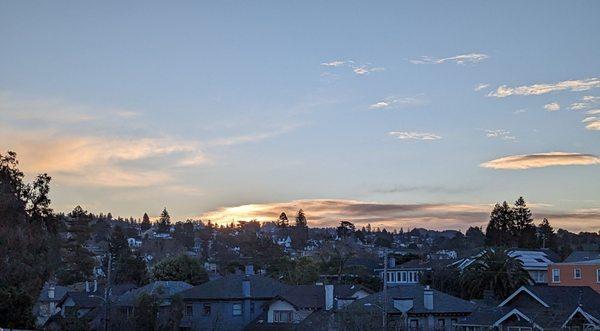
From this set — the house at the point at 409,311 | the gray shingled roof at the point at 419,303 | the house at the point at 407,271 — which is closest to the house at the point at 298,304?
the gray shingled roof at the point at 419,303

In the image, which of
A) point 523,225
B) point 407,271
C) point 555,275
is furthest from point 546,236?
point 555,275

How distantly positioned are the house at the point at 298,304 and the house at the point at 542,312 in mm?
11404

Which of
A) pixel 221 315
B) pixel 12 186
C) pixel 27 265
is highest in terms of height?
pixel 12 186

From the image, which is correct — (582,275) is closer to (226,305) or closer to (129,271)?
(226,305)

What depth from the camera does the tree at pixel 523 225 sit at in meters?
129

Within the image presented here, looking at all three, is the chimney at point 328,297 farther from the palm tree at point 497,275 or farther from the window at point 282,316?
the palm tree at point 497,275

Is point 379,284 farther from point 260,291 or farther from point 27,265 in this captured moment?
point 27,265

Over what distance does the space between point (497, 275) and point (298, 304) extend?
21.6 m

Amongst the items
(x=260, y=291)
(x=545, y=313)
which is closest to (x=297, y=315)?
(x=260, y=291)

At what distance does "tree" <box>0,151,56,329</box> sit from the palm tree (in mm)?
38266

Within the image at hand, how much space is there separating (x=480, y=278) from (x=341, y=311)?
2453 centimetres

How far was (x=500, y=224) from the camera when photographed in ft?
434

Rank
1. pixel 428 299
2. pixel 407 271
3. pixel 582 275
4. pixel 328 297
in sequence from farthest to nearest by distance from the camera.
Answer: pixel 407 271
pixel 582 275
pixel 328 297
pixel 428 299

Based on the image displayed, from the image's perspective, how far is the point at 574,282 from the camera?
82.0 meters
